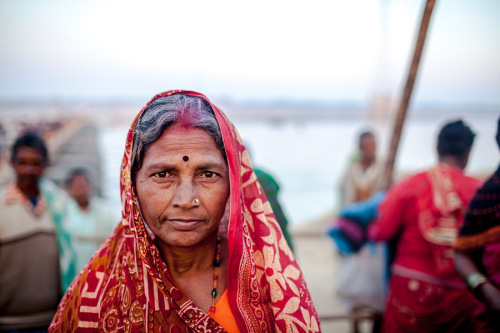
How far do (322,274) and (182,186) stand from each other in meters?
5.44

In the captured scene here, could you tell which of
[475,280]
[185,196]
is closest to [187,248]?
[185,196]

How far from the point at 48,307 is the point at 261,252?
6.68ft

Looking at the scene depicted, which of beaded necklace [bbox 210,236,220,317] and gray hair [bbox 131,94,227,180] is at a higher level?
gray hair [bbox 131,94,227,180]

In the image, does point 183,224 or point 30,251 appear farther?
point 30,251

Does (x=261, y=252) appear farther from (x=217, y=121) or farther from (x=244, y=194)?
(x=217, y=121)

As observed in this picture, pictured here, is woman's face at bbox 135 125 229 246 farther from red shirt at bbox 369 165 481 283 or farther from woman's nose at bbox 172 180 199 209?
red shirt at bbox 369 165 481 283

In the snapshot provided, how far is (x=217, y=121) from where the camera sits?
1.44 m

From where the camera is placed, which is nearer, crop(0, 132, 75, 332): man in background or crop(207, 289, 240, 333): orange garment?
crop(207, 289, 240, 333): orange garment

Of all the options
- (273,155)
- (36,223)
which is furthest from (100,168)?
(273,155)

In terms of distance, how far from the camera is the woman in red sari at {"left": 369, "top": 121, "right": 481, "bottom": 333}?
238cm

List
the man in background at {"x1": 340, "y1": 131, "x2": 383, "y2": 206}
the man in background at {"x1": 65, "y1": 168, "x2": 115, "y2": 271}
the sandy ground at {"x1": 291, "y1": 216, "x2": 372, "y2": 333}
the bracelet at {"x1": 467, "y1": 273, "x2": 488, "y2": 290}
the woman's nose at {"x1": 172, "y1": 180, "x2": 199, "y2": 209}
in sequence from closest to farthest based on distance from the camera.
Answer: the woman's nose at {"x1": 172, "y1": 180, "x2": 199, "y2": 209}
the bracelet at {"x1": 467, "y1": 273, "x2": 488, "y2": 290}
the man in background at {"x1": 65, "y1": 168, "x2": 115, "y2": 271}
the sandy ground at {"x1": 291, "y1": 216, "x2": 372, "y2": 333}
the man in background at {"x1": 340, "y1": 131, "x2": 383, "y2": 206}

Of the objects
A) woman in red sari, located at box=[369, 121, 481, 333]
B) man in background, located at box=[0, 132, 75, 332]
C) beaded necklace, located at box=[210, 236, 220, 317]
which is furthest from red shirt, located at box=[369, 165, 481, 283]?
man in background, located at box=[0, 132, 75, 332]

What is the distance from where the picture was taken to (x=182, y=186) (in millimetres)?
1340

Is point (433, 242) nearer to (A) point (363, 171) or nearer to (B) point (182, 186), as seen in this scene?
(B) point (182, 186)
